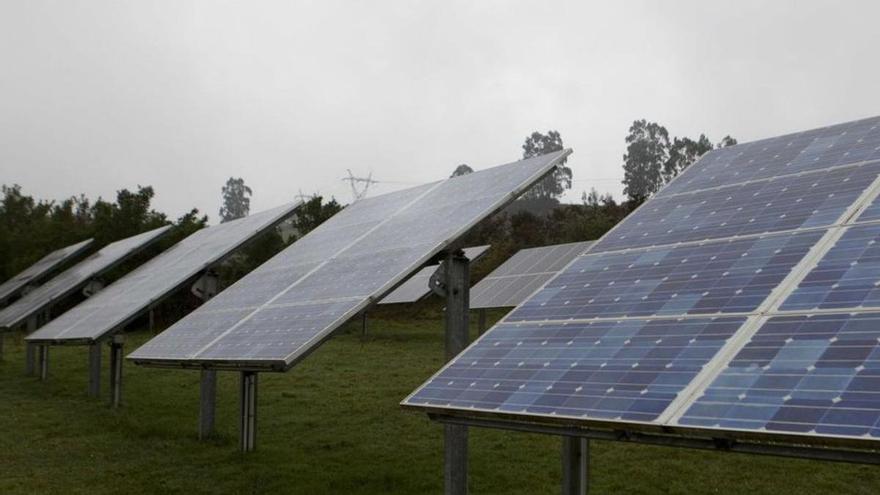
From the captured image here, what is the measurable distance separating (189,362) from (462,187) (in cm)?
596

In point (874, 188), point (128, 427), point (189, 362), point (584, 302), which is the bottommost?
point (128, 427)

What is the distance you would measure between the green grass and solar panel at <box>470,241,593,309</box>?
25.8ft

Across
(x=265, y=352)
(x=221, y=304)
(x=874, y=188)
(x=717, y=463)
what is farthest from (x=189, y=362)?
(x=874, y=188)

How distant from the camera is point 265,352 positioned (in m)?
11.8

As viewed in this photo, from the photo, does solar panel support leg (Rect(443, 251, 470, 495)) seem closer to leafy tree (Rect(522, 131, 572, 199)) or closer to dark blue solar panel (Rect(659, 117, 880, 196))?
dark blue solar panel (Rect(659, 117, 880, 196))

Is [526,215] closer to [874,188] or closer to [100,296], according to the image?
[100,296]

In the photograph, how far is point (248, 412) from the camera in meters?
16.5

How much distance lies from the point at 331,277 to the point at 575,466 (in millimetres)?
6570

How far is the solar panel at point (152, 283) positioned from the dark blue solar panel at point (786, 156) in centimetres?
1077

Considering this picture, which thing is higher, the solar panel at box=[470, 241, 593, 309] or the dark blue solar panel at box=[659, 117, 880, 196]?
the dark blue solar panel at box=[659, 117, 880, 196]

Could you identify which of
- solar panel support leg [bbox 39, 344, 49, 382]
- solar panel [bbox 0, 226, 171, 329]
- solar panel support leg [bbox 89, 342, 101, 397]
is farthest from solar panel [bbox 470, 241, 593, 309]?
solar panel support leg [bbox 39, 344, 49, 382]

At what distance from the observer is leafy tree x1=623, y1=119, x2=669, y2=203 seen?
431 ft

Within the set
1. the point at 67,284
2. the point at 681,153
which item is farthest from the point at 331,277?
the point at 681,153

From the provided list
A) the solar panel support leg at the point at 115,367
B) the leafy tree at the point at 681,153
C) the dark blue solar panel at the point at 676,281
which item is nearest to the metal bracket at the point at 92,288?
the solar panel support leg at the point at 115,367
